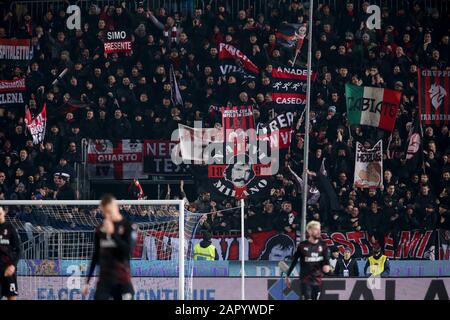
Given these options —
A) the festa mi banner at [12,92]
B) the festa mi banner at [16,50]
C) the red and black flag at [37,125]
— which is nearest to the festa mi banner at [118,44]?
the festa mi banner at [16,50]

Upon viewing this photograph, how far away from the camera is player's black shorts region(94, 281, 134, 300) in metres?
11.4

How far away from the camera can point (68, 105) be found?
24.1m

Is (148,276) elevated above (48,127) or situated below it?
below

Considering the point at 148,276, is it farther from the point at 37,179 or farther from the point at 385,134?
the point at 385,134

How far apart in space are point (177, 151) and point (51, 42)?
446 centimetres

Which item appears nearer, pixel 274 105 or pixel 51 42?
pixel 274 105

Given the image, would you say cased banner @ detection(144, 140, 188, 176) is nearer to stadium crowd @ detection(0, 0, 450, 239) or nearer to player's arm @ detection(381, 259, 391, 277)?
stadium crowd @ detection(0, 0, 450, 239)

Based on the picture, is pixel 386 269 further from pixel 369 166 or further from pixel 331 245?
pixel 369 166

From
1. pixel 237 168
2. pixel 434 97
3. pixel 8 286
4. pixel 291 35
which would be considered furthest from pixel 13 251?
pixel 434 97

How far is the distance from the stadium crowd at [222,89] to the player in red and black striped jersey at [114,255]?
9951 millimetres

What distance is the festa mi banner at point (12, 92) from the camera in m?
24.4

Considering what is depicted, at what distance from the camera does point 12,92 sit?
24.4m

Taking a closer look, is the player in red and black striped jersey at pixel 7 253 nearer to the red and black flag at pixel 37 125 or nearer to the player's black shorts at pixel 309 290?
the player's black shorts at pixel 309 290
